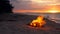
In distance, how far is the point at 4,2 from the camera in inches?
180

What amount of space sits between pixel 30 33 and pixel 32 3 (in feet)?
11.6

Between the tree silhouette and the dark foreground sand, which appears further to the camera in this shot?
the tree silhouette

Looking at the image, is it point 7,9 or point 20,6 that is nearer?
point 7,9

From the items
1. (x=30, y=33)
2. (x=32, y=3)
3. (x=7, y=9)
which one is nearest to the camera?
(x=30, y=33)

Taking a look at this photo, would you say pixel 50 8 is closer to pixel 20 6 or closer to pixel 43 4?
pixel 43 4

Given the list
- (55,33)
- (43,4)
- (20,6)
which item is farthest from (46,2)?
(55,33)

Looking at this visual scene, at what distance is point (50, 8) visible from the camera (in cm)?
517

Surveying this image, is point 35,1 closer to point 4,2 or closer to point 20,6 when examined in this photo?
point 20,6

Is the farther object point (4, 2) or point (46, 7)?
point (46, 7)

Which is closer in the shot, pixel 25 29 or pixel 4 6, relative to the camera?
pixel 25 29

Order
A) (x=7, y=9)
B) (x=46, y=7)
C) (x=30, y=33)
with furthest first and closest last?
(x=46, y=7)
(x=7, y=9)
(x=30, y=33)

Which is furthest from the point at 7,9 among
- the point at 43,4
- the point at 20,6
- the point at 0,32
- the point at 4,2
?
the point at 0,32

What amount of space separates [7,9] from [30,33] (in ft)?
8.12

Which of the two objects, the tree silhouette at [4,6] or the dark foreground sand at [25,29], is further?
the tree silhouette at [4,6]
